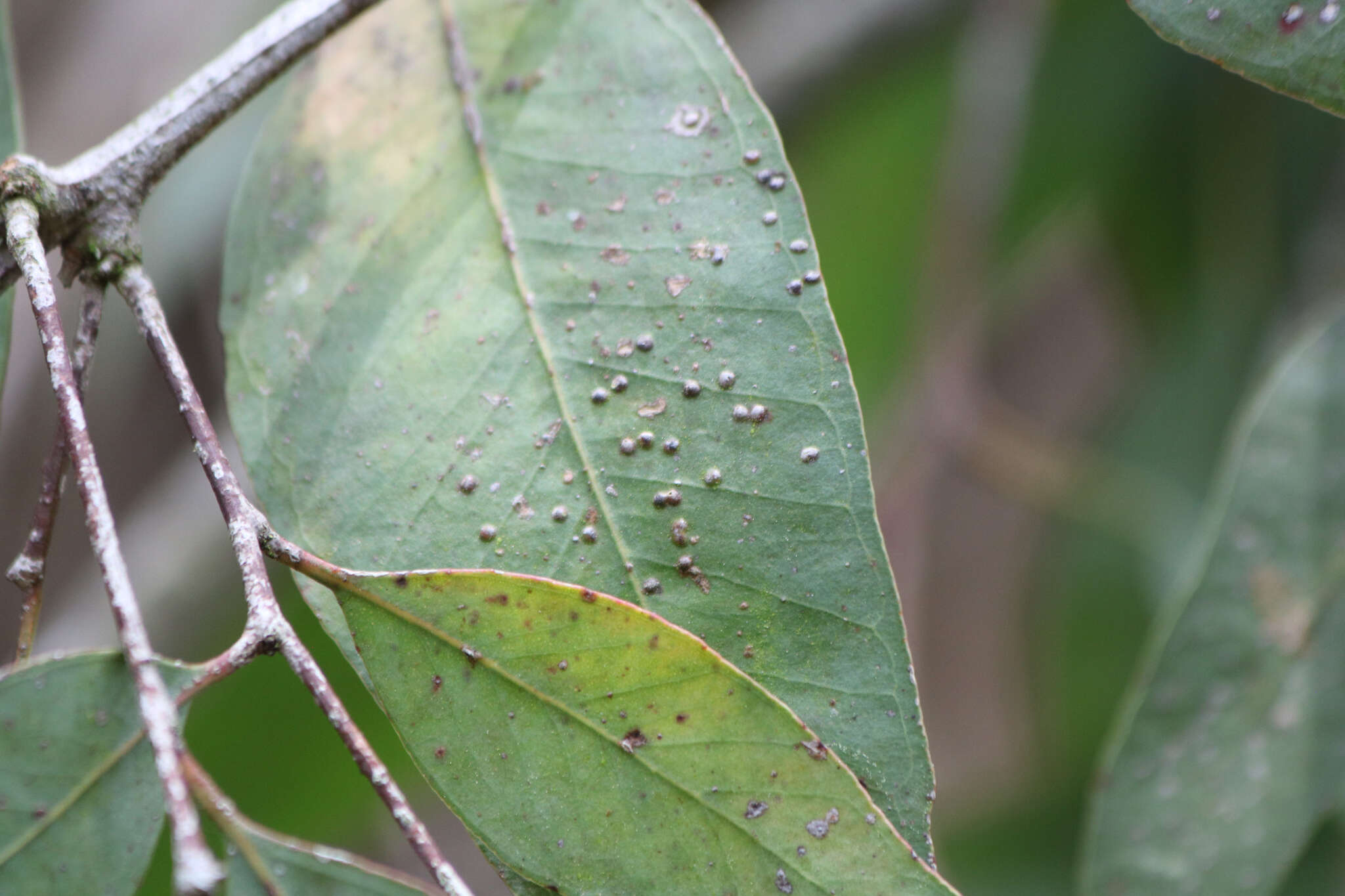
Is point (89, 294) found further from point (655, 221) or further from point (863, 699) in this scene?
point (863, 699)

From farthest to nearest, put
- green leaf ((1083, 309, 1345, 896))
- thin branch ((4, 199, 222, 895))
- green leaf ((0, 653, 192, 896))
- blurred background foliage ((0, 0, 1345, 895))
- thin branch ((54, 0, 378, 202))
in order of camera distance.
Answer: blurred background foliage ((0, 0, 1345, 895)), green leaf ((1083, 309, 1345, 896)), thin branch ((54, 0, 378, 202)), green leaf ((0, 653, 192, 896)), thin branch ((4, 199, 222, 895))

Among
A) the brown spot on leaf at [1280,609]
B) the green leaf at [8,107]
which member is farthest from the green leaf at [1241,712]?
the green leaf at [8,107]

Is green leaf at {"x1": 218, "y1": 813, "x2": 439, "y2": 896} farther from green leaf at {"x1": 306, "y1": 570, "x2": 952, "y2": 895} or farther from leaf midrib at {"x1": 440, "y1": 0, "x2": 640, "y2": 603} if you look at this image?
leaf midrib at {"x1": 440, "y1": 0, "x2": 640, "y2": 603}

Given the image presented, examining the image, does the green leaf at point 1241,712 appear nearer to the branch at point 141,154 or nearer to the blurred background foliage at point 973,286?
the blurred background foliage at point 973,286

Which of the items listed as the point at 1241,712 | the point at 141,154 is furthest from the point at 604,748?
the point at 1241,712

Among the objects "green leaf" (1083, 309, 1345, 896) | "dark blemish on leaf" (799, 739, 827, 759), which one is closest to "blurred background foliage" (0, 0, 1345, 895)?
"green leaf" (1083, 309, 1345, 896)

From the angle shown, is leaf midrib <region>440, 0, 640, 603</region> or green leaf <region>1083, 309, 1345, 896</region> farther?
green leaf <region>1083, 309, 1345, 896</region>
